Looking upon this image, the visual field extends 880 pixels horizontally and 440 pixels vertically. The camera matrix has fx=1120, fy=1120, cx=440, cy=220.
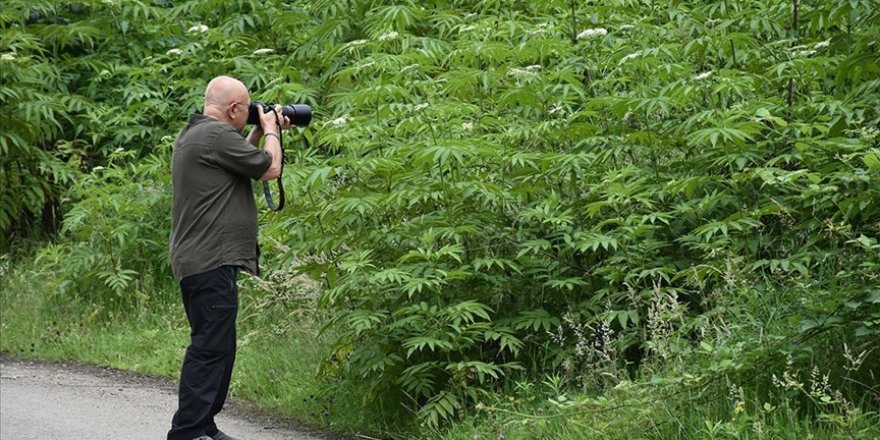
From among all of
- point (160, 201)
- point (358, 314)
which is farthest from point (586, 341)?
point (160, 201)

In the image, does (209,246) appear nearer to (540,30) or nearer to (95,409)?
(95,409)

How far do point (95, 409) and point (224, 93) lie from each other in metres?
3.24

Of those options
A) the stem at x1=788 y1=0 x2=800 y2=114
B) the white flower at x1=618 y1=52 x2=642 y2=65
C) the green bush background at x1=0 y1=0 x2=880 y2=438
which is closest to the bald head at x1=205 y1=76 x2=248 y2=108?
the green bush background at x1=0 y1=0 x2=880 y2=438

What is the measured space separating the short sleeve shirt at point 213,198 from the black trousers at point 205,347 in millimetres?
97

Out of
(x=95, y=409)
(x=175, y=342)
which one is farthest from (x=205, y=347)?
(x=175, y=342)

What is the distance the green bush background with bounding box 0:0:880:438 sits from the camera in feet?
20.3

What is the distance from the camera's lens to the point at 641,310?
7395 mm

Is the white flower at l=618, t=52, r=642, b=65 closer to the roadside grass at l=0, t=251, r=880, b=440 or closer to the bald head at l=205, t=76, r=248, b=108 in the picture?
the roadside grass at l=0, t=251, r=880, b=440

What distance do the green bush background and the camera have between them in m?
0.42

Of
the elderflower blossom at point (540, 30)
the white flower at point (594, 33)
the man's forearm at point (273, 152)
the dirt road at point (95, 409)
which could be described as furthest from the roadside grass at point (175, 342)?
the white flower at point (594, 33)

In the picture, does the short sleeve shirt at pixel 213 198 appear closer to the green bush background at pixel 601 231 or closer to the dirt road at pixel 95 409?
the green bush background at pixel 601 231

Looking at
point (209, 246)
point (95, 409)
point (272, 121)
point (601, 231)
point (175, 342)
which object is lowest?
point (175, 342)

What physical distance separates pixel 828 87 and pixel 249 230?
174 inches

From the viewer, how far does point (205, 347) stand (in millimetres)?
6629
